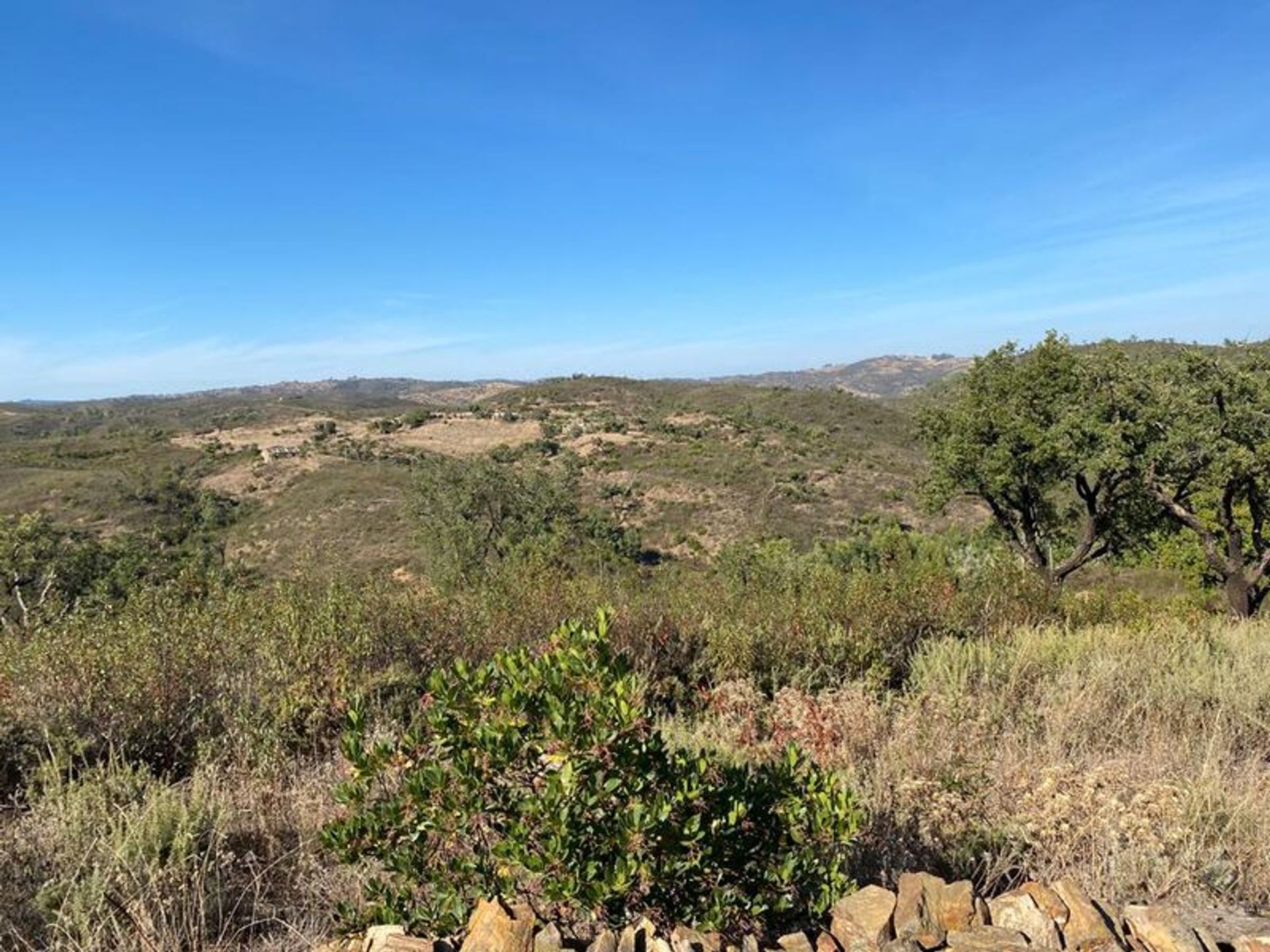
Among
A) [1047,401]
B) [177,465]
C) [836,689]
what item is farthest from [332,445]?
[836,689]

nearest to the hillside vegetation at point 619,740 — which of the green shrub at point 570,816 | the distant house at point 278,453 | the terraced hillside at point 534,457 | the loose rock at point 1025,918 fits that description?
the green shrub at point 570,816

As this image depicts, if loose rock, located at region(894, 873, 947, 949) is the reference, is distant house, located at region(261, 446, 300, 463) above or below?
below

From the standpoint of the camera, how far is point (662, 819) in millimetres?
2008

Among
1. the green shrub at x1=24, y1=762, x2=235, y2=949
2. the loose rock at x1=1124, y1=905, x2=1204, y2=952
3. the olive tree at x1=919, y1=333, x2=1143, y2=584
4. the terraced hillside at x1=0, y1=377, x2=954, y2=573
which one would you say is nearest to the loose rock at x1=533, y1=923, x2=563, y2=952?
the green shrub at x1=24, y1=762, x2=235, y2=949

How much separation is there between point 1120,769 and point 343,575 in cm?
544

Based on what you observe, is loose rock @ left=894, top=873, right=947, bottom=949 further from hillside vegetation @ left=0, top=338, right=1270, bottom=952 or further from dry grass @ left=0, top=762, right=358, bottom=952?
dry grass @ left=0, top=762, right=358, bottom=952

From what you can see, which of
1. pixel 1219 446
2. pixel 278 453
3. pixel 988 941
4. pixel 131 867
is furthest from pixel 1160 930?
pixel 278 453

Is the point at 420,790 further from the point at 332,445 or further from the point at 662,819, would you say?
the point at 332,445

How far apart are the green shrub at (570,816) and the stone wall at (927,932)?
0.07 metres

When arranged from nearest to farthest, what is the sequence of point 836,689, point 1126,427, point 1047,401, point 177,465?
1. point 836,689
2. point 1126,427
3. point 1047,401
4. point 177,465

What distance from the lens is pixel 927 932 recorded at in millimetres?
2209

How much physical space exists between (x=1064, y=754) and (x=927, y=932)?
2.31 metres

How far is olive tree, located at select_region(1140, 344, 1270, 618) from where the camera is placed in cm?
1303

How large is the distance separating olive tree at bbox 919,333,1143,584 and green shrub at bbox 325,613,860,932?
14.3 metres
